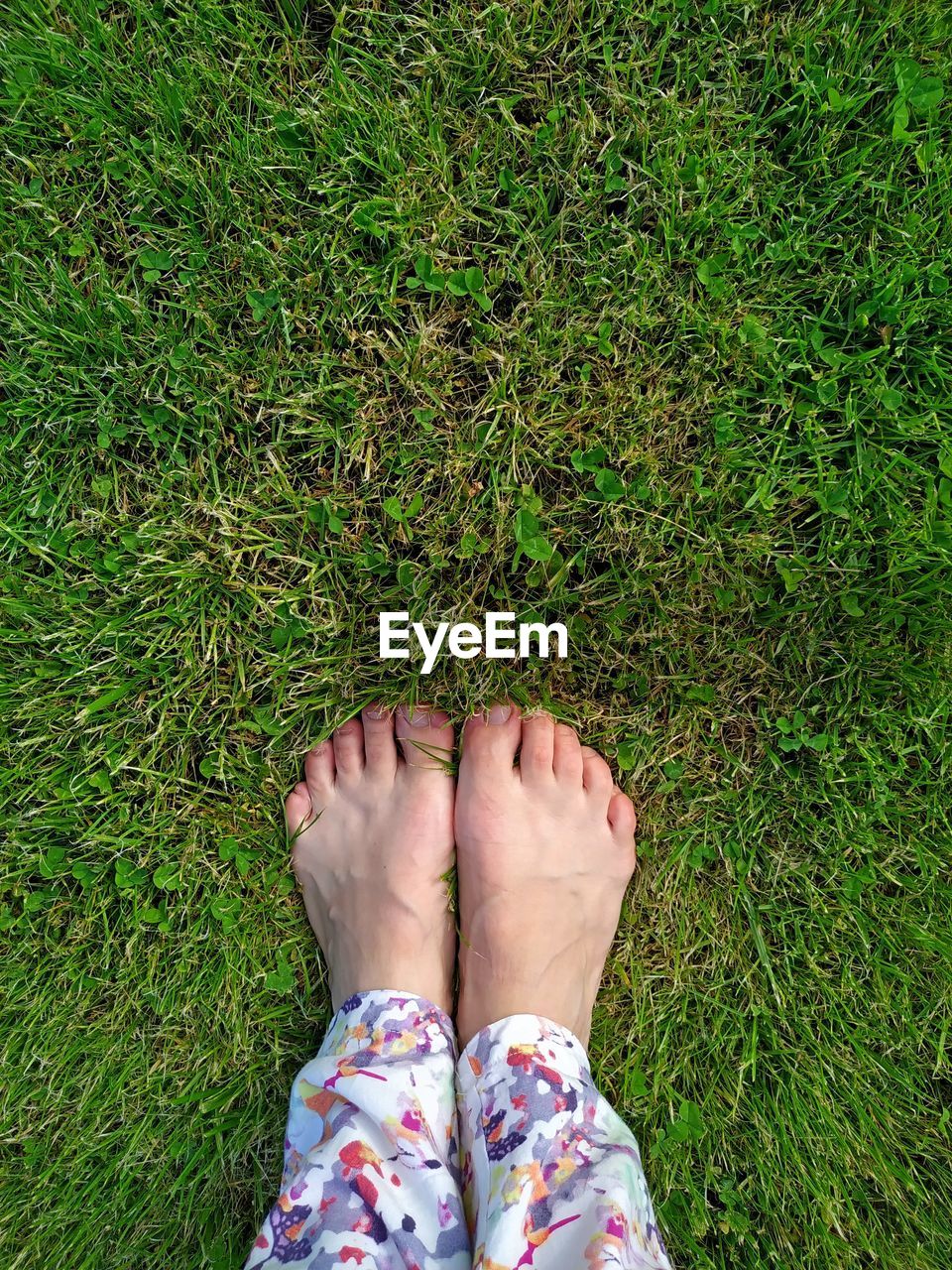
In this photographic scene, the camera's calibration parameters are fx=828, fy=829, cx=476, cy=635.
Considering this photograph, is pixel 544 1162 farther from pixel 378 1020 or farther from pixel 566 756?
pixel 566 756

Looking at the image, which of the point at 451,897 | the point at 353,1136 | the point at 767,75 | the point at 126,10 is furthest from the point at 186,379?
the point at 353,1136

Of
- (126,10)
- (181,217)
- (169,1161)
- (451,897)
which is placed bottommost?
(169,1161)

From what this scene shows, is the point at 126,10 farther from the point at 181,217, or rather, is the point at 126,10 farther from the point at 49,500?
the point at 49,500

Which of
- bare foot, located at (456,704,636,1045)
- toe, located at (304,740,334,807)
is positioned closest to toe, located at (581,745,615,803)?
bare foot, located at (456,704,636,1045)

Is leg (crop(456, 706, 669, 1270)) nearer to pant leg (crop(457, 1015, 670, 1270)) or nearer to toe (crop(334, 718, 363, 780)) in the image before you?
pant leg (crop(457, 1015, 670, 1270))

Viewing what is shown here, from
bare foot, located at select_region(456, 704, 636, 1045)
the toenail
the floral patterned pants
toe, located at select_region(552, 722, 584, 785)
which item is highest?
the toenail

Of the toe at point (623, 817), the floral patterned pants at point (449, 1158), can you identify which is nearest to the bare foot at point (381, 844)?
the floral patterned pants at point (449, 1158)

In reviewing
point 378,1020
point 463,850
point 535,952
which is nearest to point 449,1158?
point 378,1020
